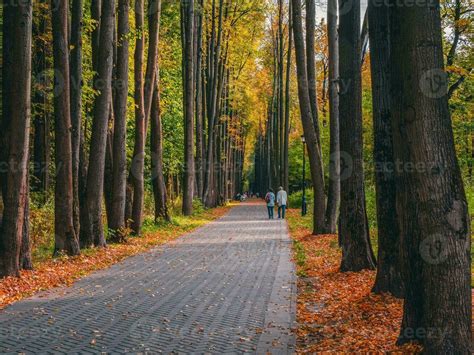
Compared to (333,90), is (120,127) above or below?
below

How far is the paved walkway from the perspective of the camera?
715 centimetres

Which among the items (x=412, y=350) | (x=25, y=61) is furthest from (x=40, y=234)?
(x=412, y=350)

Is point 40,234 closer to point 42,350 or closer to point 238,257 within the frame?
point 238,257

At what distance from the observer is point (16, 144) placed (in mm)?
11664

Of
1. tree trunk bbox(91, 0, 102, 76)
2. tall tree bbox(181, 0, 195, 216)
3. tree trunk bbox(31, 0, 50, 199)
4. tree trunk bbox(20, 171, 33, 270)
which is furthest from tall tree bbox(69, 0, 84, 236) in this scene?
tall tree bbox(181, 0, 195, 216)

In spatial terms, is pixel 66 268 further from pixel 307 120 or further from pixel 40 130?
pixel 40 130

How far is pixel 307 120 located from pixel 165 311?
13.0 m

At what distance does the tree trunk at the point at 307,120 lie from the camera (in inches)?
810

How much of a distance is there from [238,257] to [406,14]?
11.0 metres

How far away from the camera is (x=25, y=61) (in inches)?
460

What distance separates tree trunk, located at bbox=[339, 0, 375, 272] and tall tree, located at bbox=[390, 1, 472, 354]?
5986mm

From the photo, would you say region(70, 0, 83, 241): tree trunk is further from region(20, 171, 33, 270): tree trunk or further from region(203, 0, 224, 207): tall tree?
region(203, 0, 224, 207): tall tree

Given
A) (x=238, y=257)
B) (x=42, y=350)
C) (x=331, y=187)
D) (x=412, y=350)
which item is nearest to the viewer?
(x=412, y=350)

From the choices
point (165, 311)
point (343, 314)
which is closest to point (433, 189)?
point (343, 314)
